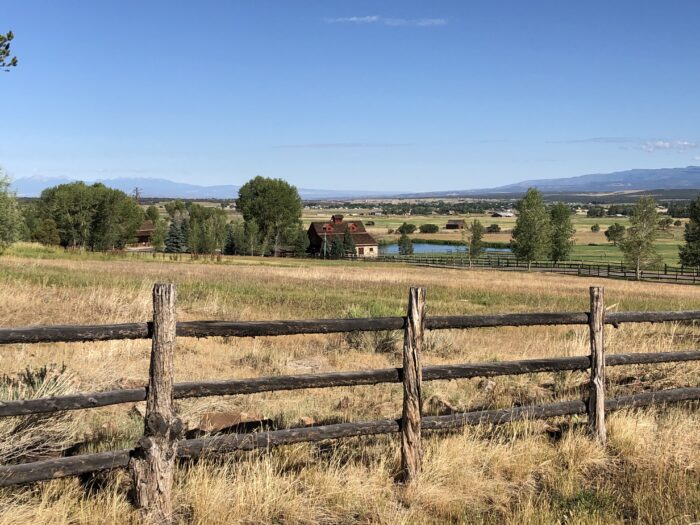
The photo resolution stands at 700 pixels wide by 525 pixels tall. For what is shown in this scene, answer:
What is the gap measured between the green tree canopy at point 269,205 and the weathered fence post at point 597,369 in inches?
4100

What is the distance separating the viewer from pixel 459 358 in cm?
1268

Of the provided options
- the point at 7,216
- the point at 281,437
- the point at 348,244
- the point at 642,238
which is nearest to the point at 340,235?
the point at 348,244

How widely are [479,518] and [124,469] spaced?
10.2 feet

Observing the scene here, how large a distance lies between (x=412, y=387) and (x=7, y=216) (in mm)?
44130

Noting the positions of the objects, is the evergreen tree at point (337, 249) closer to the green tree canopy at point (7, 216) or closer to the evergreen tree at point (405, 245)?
the evergreen tree at point (405, 245)

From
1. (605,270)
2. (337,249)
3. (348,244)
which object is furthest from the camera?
(348,244)

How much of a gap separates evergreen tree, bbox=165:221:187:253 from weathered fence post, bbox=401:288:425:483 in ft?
403

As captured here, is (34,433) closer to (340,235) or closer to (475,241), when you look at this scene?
(475,241)

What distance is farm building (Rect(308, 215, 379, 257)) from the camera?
117 metres

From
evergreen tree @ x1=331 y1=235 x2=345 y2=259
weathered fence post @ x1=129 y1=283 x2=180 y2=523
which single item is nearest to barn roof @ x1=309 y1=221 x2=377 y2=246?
evergreen tree @ x1=331 y1=235 x2=345 y2=259

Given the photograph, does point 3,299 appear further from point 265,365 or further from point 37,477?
point 37,477

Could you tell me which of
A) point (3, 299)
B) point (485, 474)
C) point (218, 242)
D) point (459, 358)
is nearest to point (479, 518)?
point (485, 474)

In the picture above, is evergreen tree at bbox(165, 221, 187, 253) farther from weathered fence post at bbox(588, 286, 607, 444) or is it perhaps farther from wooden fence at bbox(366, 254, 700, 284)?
weathered fence post at bbox(588, 286, 607, 444)

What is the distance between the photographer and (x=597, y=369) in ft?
23.2
